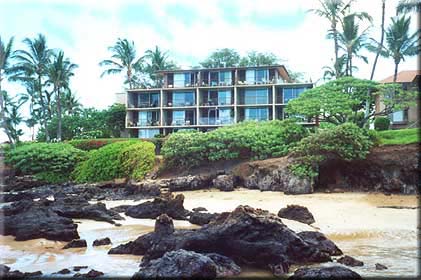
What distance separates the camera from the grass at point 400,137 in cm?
2058

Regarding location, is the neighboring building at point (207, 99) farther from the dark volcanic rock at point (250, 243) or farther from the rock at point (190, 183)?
the dark volcanic rock at point (250, 243)

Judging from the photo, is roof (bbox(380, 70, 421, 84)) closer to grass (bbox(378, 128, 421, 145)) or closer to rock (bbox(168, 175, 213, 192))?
grass (bbox(378, 128, 421, 145))

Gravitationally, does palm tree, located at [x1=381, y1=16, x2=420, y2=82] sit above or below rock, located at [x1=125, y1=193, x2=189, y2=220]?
above

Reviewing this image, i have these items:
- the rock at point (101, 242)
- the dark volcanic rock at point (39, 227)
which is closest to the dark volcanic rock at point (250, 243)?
the rock at point (101, 242)

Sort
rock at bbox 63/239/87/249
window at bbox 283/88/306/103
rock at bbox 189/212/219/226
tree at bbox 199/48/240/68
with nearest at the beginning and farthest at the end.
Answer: rock at bbox 63/239/87/249, rock at bbox 189/212/219/226, window at bbox 283/88/306/103, tree at bbox 199/48/240/68

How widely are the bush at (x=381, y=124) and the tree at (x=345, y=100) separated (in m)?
2.32

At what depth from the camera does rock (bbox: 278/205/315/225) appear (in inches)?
488

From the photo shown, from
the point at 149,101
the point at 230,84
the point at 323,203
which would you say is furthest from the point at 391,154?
the point at 149,101

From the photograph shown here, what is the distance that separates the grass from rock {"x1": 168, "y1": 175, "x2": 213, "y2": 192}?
896cm

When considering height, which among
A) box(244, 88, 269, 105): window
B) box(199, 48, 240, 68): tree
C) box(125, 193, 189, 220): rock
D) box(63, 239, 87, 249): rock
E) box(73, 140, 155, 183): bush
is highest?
box(199, 48, 240, 68): tree

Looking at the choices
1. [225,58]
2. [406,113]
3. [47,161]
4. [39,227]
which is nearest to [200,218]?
[39,227]

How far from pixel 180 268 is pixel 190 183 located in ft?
58.7

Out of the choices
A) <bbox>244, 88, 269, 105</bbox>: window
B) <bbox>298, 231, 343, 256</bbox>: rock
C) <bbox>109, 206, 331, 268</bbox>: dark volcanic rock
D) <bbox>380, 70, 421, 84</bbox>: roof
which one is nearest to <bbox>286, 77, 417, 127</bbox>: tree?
<bbox>380, 70, 421, 84</bbox>: roof

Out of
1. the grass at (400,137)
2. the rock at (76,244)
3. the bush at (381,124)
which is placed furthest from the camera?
the bush at (381,124)
